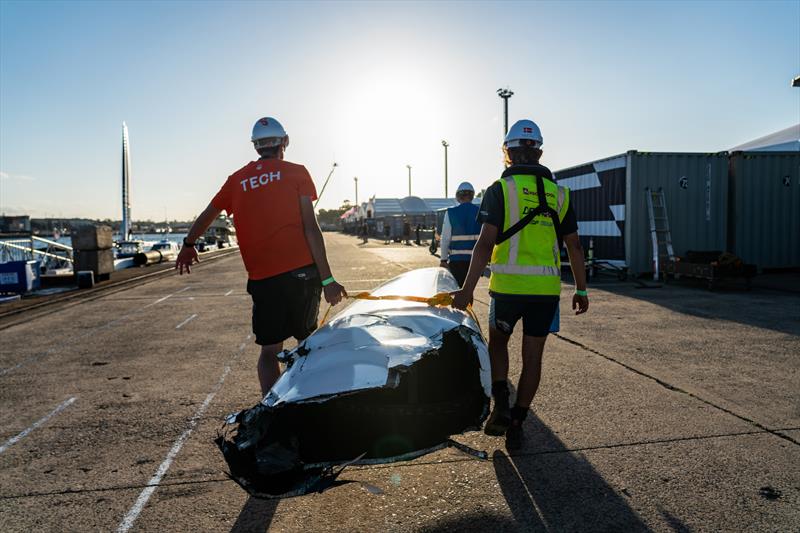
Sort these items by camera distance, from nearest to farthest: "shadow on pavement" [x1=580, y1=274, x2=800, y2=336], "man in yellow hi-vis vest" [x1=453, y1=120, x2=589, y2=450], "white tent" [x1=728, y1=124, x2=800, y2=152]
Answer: "man in yellow hi-vis vest" [x1=453, y1=120, x2=589, y2=450] < "shadow on pavement" [x1=580, y1=274, x2=800, y2=336] < "white tent" [x1=728, y1=124, x2=800, y2=152]

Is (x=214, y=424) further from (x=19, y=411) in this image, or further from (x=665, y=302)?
(x=665, y=302)

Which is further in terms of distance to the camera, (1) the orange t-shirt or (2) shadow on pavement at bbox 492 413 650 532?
(1) the orange t-shirt

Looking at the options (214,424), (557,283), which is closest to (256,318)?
(214,424)

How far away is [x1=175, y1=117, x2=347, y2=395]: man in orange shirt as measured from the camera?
3.40 m

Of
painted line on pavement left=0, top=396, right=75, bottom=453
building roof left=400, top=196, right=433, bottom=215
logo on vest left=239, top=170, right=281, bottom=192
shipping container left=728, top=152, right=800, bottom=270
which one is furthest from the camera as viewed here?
building roof left=400, top=196, right=433, bottom=215

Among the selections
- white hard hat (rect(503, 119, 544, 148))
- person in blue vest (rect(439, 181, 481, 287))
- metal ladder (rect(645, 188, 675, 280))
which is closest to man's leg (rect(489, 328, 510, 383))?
white hard hat (rect(503, 119, 544, 148))

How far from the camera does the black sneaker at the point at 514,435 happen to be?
11.9ft

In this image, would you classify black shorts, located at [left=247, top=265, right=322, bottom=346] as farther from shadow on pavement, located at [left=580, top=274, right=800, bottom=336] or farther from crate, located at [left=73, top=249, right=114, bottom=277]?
crate, located at [left=73, top=249, right=114, bottom=277]

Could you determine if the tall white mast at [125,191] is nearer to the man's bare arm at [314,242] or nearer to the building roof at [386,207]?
the building roof at [386,207]

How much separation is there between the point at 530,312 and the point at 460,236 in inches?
111

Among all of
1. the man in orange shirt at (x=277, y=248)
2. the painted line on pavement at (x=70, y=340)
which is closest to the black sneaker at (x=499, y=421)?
the man in orange shirt at (x=277, y=248)

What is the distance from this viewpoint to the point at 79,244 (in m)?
16.1

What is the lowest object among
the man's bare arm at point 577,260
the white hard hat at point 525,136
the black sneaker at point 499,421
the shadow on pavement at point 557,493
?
the shadow on pavement at point 557,493

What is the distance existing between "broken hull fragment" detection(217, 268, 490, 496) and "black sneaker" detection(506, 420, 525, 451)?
0.60 metres
